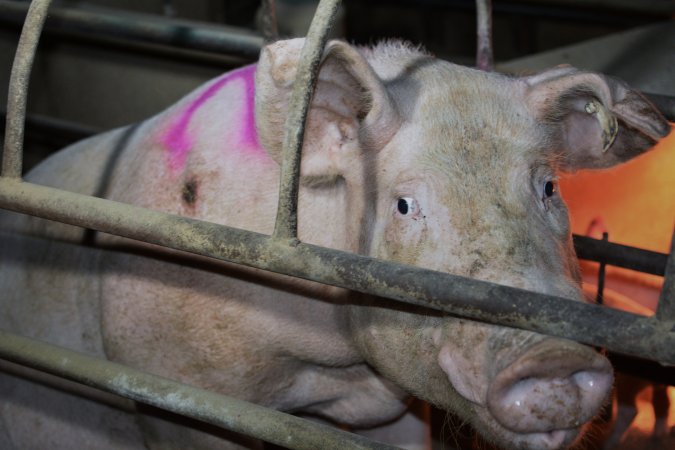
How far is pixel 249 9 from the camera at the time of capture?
937cm

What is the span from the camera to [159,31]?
4270 millimetres

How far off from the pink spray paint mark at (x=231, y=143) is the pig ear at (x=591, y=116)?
90 centimetres

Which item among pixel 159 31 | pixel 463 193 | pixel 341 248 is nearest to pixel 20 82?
pixel 341 248

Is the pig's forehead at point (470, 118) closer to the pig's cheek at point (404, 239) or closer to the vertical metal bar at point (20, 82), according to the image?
the pig's cheek at point (404, 239)

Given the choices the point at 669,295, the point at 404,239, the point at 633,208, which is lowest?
the point at 633,208

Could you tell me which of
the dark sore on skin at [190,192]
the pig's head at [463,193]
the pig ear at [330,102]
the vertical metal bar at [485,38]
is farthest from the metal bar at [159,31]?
the pig ear at [330,102]

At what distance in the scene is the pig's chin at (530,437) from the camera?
209 centimetres

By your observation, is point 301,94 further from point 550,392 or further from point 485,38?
point 485,38

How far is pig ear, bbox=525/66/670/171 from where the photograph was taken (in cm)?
246

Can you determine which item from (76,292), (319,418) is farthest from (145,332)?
(319,418)

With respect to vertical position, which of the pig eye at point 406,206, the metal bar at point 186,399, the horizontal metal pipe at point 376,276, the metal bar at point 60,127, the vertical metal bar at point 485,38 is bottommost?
the metal bar at point 186,399

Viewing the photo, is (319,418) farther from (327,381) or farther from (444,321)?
(444,321)

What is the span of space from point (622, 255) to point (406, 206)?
4.05 ft

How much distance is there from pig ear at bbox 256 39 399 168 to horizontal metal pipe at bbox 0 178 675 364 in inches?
18.4
